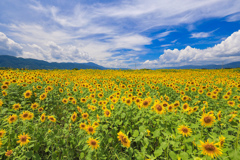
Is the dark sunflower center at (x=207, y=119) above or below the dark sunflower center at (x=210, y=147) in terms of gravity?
above

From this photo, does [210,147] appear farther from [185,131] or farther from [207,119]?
[207,119]

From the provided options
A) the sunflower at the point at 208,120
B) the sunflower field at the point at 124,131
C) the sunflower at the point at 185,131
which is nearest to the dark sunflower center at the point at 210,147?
the sunflower field at the point at 124,131

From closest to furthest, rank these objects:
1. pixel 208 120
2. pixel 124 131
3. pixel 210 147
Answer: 1. pixel 210 147
2. pixel 208 120
3. pixel 124 131

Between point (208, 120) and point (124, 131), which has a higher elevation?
point (208, 120)

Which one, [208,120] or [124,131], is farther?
[124,131]

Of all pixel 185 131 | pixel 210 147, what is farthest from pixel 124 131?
pixel 210 147

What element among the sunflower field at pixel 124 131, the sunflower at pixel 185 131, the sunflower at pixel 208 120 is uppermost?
the sunflower at pixel 208 120

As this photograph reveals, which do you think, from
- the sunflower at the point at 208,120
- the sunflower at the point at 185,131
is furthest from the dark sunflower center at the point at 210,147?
the sunflower at the point at 208,120

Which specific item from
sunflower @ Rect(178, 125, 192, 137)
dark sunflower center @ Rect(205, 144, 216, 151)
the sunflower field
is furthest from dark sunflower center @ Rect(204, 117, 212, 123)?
dark sunflower center @ Rect(205, 144, 216, 151)

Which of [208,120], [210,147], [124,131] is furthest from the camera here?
[124,131]

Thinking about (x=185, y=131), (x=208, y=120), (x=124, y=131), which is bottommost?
(x=124, y=131)

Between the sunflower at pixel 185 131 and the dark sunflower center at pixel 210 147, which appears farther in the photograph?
the sunflower at pixel 185 131

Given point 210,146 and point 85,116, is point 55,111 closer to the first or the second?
point 85,116

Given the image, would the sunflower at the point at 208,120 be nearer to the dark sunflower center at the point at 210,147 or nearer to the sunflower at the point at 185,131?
the sunflower at the point at 185,131
